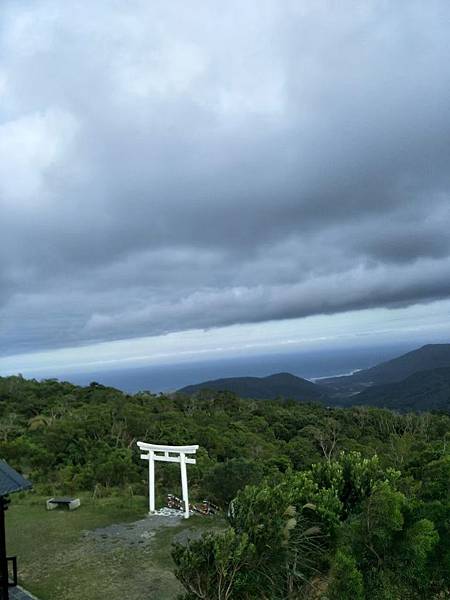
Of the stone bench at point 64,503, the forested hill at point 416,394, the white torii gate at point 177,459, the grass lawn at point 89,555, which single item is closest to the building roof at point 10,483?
the grass lawn at point 89,555

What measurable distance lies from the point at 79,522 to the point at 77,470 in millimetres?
5783

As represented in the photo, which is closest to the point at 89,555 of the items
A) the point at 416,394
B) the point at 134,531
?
the point at 134,531

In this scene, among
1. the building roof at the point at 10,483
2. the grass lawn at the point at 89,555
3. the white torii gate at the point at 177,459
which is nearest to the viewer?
the building roof at the point at 10,483

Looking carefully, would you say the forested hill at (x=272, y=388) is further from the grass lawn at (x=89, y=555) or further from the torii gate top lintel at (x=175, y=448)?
the torii gate top lintel at (x=175, y=448)

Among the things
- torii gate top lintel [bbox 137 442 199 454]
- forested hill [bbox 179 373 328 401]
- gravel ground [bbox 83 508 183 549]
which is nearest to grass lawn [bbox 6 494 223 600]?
gravel ground [bbox 83 508 183 549]

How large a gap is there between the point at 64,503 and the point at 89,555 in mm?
4072

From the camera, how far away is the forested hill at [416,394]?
109 meters

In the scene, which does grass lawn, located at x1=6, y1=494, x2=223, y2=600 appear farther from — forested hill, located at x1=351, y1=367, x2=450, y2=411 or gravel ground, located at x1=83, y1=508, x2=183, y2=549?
forested hill, located at x1=351, y1=367, x2=450, y2=411

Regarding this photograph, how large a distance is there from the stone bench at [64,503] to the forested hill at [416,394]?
3793 inches

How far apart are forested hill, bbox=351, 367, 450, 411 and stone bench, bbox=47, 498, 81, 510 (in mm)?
96340

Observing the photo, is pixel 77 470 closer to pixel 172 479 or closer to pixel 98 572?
pixel 172 479

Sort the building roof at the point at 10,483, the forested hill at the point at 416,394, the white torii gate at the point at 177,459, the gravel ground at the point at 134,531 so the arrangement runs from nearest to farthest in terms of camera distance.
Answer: the building roof at the point at 10,483
the gravel ground at the point at 134,531
the white torii gate at the point at 177,459
the forested hill at the point at 416,394

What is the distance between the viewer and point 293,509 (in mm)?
6305

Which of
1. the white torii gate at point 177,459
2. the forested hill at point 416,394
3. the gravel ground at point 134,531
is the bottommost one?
the forested hill at point 416,394
